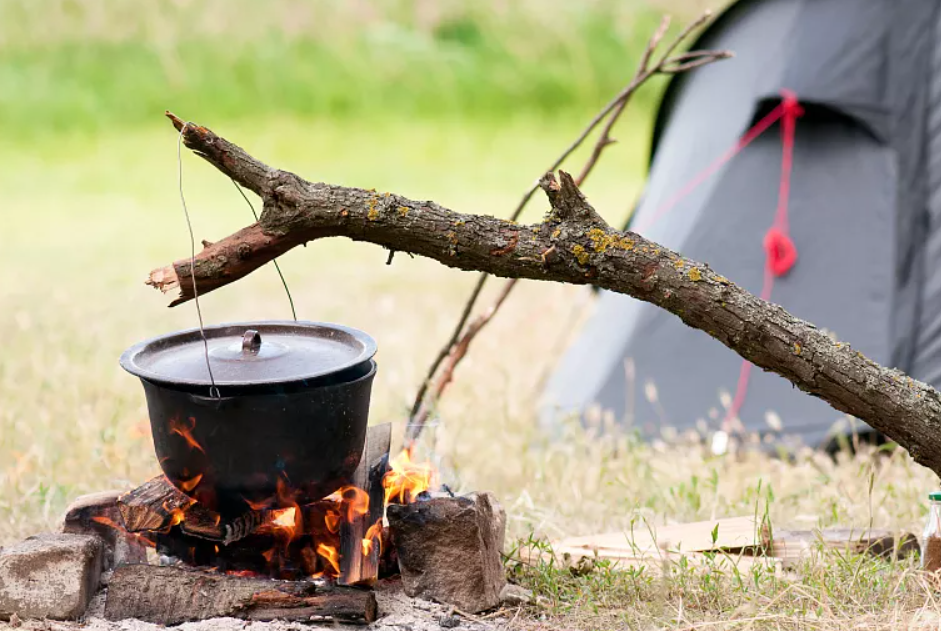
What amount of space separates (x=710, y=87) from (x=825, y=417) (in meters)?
1.82

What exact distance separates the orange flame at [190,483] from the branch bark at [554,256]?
0.47 metres

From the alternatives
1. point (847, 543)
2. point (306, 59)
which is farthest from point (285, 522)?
point (306, 59)

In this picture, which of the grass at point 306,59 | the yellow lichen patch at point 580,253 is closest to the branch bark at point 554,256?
the yellow lichen patch at point 580,253

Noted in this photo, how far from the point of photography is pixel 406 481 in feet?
10.9

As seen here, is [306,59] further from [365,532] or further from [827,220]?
[365,532]

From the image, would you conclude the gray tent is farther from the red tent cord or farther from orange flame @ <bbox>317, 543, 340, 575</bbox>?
orange flame @ <bbox>317, 543, 340, 575</bbox>

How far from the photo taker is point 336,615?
291 centimetres

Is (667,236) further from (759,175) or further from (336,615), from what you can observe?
(336,615)

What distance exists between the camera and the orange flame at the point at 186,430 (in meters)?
2.83

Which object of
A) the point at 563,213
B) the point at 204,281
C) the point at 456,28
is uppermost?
the point at 456,28

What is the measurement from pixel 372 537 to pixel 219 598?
0.44 m

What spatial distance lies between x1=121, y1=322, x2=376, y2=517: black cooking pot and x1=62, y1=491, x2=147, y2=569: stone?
0.44 metres

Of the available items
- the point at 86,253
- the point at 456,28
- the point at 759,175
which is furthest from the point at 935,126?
the point at 456,28

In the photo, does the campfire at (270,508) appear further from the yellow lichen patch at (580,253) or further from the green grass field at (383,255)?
the yellow lichen patch at (580,253)
